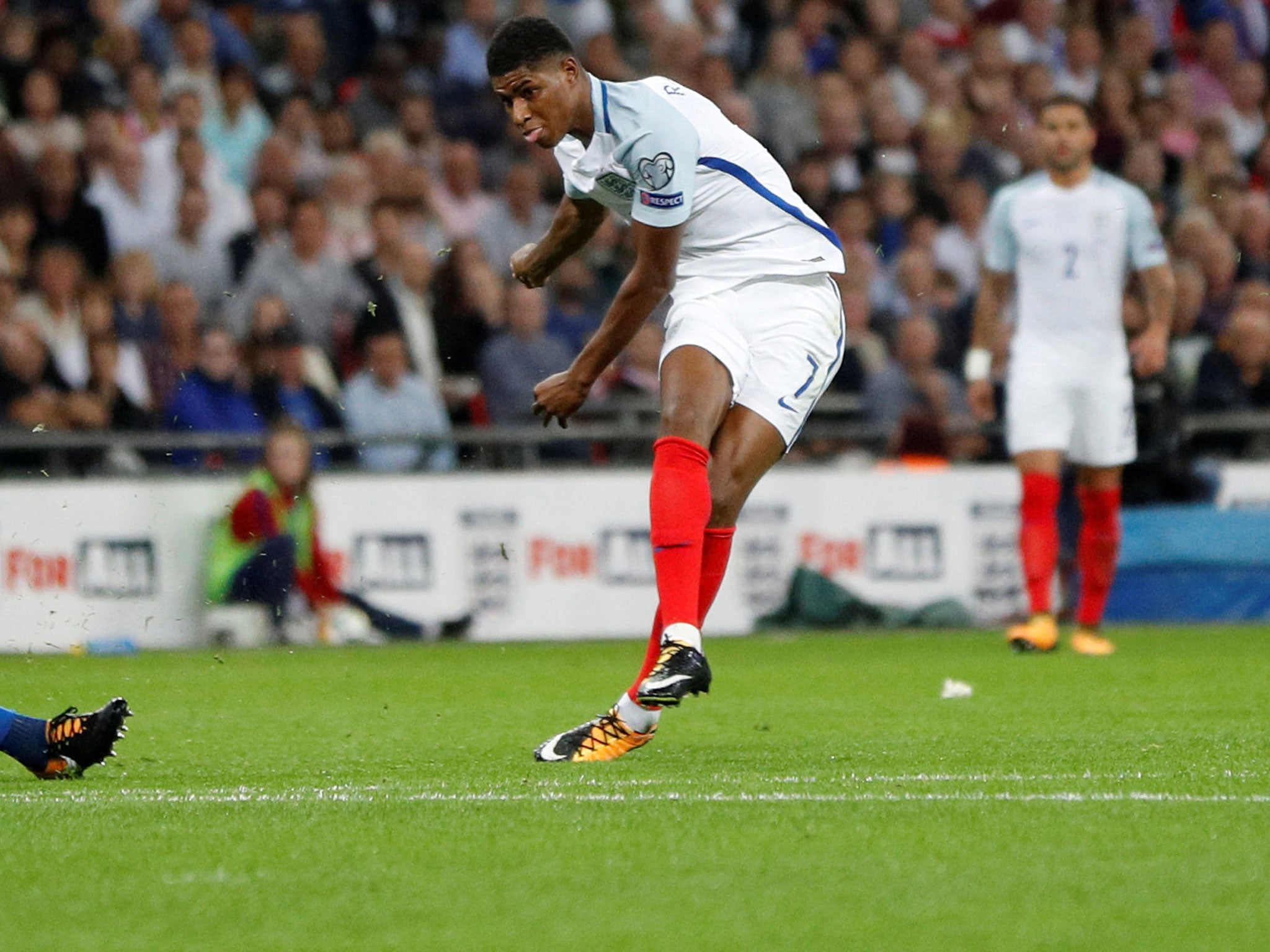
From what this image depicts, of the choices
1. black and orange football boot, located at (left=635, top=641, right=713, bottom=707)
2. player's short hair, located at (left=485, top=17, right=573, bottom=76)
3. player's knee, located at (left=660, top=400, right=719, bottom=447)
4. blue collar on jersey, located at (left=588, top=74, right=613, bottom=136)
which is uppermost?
player's short hair, located at (left=485, top=17, right=573, bottom=76)

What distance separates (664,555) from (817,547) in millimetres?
6619

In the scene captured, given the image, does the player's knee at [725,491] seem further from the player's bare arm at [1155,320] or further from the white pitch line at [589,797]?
the player's bare arm at [1155,320]

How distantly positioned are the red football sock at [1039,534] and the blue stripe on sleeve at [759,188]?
3.98 metres

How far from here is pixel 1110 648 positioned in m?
10.2

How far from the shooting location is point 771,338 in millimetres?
6293

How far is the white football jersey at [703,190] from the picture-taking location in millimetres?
5883

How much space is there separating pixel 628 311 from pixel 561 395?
292mm

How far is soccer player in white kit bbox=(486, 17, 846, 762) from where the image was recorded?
19.2ft

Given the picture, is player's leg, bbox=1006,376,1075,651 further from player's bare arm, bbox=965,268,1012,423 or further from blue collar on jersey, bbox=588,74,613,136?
blue collar on jersey, bbox=588,74,613,136

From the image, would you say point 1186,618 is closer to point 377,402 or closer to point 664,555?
point 377,402

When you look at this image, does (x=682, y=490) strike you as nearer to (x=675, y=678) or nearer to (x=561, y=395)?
(x=561, y=395)

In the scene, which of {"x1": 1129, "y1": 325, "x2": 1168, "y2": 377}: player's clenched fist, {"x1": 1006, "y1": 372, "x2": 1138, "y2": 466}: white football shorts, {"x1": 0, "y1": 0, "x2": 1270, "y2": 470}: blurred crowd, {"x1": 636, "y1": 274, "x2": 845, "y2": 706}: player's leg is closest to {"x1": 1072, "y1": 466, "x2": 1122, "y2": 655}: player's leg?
{"x1": 1006, "y1": 372, "x2": 1138, "y2": 466}: white football shorts

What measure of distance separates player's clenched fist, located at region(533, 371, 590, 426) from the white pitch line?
122 centimetres

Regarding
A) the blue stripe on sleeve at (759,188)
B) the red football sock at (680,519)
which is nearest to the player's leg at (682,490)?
the red football sock at (680,519)
